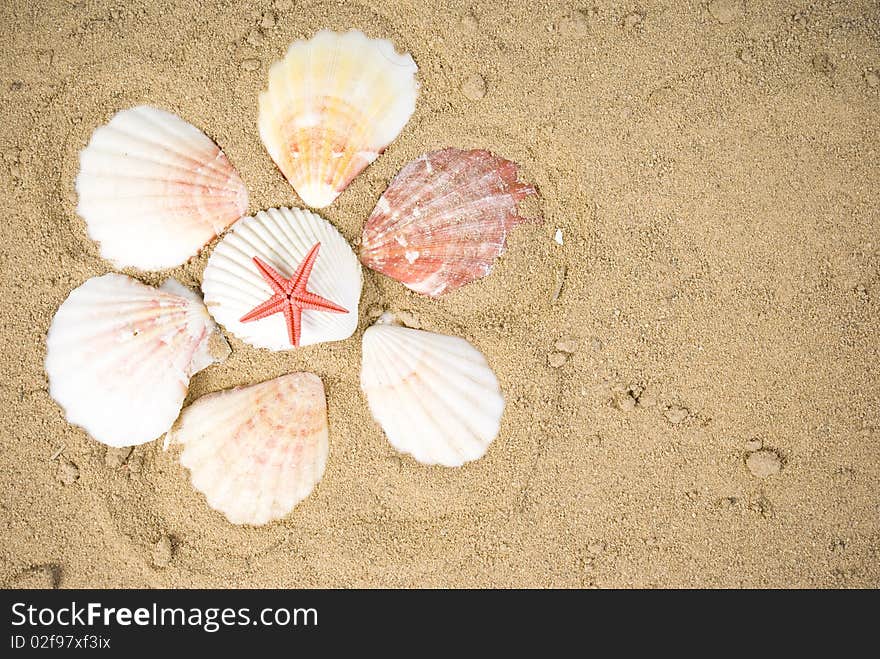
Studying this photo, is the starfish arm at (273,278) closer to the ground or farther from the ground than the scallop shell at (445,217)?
closer to the ground

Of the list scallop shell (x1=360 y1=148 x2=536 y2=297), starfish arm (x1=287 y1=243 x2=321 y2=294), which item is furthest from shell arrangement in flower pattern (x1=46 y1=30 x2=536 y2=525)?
starfish arm (x1=287 y1=243 x2=321 y2=294)

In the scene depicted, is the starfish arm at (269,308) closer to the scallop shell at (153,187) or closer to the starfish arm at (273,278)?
the starfish arm at (273,278)

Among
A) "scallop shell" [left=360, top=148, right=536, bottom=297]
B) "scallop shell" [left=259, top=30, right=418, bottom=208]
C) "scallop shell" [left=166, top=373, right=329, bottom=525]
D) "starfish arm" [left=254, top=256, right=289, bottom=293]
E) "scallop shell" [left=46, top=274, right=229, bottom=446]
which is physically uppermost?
"scallop shell" [left=259, top=30, right=418, bottom=208]

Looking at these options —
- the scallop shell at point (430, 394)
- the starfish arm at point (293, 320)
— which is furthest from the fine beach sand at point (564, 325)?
the starfish arm at point (293, 320)

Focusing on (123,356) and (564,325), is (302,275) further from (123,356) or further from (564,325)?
(564,325)

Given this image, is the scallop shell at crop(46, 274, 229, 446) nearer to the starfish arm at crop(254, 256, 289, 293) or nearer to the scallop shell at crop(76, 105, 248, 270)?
the scallop shell at crop(76, 105, 248, 270)

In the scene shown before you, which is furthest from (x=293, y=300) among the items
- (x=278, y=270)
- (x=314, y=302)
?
(x=278, y=270)
